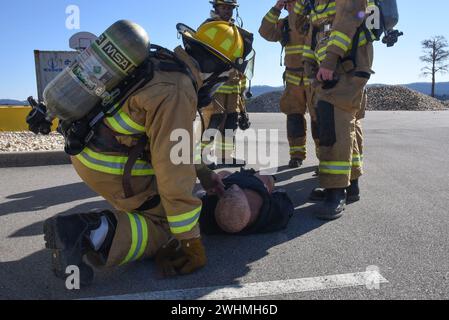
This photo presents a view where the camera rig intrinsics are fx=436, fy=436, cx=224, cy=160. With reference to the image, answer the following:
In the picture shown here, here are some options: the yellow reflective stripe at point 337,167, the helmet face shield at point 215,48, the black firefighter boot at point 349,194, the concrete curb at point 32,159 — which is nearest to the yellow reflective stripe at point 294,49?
the black firefighter boot at point 349,194

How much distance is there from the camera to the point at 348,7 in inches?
131

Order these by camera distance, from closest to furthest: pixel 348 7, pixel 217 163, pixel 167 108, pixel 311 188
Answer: pixel 167 108 → pixel 348 7 → pixel 311 188 → pixel 217 163

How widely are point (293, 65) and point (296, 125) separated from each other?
2.32 ft

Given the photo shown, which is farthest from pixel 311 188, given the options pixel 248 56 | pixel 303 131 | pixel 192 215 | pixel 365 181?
pixel 192 215

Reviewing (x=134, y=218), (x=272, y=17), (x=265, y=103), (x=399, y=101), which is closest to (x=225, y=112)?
(x=272, y=17)

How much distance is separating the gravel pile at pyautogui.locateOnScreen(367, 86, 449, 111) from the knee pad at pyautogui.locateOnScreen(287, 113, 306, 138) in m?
21.6

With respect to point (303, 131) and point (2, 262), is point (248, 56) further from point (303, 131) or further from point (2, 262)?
point (303, 131)

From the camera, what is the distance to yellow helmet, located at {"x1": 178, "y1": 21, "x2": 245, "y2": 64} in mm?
2605

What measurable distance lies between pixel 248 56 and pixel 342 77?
101cm

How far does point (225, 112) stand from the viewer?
522 cm

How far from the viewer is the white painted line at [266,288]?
2.20m

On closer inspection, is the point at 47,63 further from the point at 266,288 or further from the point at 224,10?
the point at 266,288

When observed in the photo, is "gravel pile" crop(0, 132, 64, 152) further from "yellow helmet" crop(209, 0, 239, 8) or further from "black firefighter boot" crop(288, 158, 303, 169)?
"black firefighter boot" crop(288, 158, 303, 169)

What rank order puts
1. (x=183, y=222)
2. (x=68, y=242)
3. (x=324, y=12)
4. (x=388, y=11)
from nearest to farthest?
(x=68, y=242), (x=183, y=222), (x=388, y=11), (x=324, y=12)
